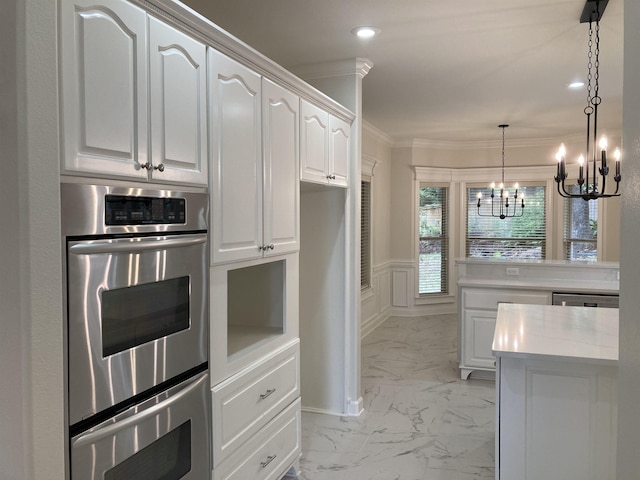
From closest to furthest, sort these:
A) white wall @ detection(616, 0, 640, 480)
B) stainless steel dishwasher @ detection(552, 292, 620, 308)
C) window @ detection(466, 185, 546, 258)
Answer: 1. white wall @ detection(616, 0, 640, 480)
2. stainless steel dishwasher @ detection(552, 292, 620, 308)
3. window @ detection(466, 185, 546, 258)

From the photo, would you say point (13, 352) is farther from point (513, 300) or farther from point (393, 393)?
point (513, 300)

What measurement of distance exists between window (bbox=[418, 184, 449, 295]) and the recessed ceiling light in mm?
4929

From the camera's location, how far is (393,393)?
4.45m

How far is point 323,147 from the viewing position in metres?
3.31

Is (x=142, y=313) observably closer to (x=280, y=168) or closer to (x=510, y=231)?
(x=280, y=168)

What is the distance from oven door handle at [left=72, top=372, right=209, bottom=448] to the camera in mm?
1461

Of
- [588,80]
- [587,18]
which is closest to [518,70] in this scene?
[588,80]

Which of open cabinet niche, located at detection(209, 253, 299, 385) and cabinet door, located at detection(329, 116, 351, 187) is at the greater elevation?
cabinet door, located at detection(329, 116, 351, 187)

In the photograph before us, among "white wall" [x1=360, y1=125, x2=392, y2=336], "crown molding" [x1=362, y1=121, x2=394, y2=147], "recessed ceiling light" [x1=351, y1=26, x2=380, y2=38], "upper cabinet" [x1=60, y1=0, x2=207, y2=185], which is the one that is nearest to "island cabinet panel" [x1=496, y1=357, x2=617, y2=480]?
"upper cabinet" [x1=60, y1=0, x2=207, y2=185]

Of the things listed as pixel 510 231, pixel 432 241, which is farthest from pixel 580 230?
pixel 432 241

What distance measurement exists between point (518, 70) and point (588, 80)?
28.9 inches

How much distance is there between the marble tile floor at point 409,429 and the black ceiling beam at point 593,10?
2.70 metres

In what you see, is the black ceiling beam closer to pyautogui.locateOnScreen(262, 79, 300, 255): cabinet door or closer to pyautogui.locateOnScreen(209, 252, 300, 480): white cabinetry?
pyautogui.locateOnScreen(262, 79, 300, 255): cabinet door

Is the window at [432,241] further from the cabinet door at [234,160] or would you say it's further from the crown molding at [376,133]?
the cabinet door at [234,160]
